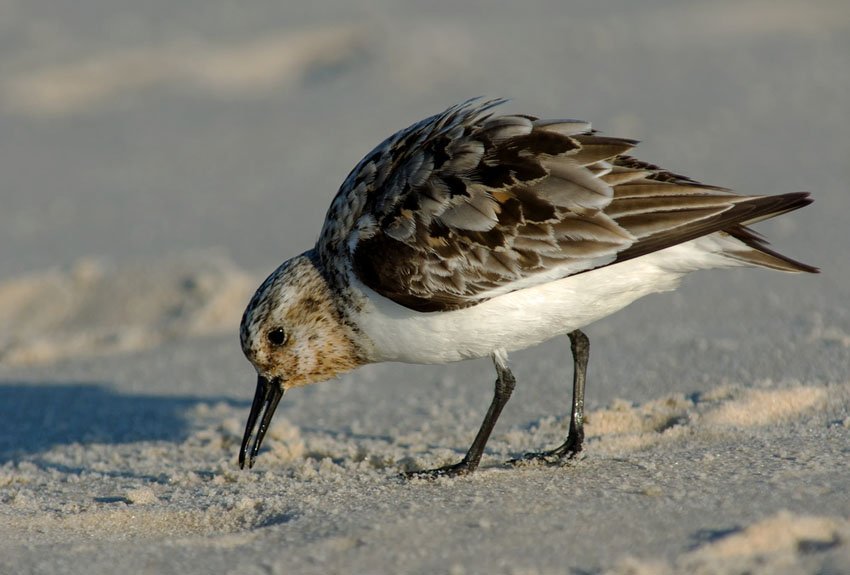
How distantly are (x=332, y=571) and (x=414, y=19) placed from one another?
1040 centimetres

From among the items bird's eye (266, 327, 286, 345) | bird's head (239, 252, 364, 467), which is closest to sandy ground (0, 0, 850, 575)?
bird's head (239, 252, 364, 467)

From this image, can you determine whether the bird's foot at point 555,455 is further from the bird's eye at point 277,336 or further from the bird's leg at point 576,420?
the bird's eye at point 277,336

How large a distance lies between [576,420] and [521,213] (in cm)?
105

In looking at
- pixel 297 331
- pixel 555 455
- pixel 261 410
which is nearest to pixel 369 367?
pixel 261 410

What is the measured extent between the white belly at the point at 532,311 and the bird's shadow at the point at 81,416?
181 cm

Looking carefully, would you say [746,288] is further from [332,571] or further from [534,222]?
[332,571]

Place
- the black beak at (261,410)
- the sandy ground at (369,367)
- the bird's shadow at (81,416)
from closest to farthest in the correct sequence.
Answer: the sandy ground at (369,367)
the black beak at (261,410)
the bird's shadow at (81,416)

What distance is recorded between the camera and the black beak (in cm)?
561

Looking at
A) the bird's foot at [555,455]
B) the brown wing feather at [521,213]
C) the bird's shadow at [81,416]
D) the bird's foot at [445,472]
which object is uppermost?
the brown wing feather at [521,213]

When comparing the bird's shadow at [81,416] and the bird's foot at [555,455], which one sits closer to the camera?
the bird's foot at [555,455]

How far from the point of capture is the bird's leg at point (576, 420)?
204 inches

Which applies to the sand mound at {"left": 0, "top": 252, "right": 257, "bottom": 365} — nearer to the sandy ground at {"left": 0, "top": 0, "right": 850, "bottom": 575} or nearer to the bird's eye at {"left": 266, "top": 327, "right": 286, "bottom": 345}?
the sandy ground at {"left": 0, "top": 0, "right": 850, "bottom": 575}

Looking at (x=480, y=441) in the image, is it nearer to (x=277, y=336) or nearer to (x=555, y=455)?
(x=555, y=455)

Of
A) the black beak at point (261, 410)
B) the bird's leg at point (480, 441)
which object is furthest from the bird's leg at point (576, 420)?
the black beak at point (261, 410)
